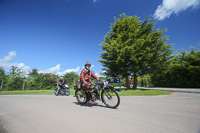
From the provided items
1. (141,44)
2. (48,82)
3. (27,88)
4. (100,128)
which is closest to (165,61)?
(141,44)

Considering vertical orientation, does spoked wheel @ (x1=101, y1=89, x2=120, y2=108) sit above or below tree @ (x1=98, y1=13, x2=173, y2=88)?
below

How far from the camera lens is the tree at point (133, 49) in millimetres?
11672

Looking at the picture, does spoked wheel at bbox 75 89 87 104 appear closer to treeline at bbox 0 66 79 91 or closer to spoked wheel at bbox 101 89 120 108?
spoked wheel at bbox 101 89 120 108

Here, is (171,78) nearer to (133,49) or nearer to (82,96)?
(133,49)

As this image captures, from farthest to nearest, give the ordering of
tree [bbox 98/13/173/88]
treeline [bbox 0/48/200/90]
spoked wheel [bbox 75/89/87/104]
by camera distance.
→ treeline [bbox 0/48/200/90]
tree [bbox 98/13/173/88]
spoked wheel [bbox 75/89/87/104]

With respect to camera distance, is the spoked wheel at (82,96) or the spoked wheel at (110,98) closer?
the spoked wheel at (110,98)

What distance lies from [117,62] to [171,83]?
50.7 ft

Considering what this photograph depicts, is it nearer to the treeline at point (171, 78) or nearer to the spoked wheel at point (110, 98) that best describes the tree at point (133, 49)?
the treeline at point (171, 78)

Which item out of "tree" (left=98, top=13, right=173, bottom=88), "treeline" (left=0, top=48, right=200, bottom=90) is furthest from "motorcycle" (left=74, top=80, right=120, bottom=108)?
"treeline" (left=0, top=48, right=200, bottom=90)

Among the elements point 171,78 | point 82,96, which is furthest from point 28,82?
point 171,78

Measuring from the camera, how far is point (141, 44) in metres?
11.5

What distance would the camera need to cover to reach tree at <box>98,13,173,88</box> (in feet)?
38.3

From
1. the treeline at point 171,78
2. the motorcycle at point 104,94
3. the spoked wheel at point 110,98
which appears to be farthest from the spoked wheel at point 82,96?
the treeline at point 171,78

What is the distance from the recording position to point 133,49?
11.5 m
